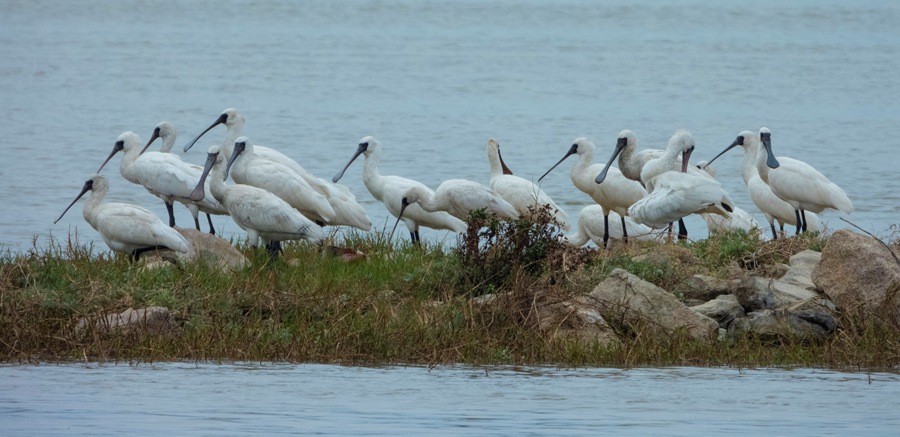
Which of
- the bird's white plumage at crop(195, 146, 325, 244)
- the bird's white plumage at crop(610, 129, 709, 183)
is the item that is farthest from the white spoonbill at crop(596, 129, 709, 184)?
the bird's white plumage at crop(195, 146, 325, 244)

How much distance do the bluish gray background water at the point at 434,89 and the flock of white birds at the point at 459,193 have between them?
93.8 inches

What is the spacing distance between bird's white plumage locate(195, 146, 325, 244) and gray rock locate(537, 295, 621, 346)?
3.47m

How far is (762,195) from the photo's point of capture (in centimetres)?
1770

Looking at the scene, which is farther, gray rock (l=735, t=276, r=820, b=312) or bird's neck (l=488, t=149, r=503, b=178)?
bird's neck (l=488, t=149, r=503, b=178)

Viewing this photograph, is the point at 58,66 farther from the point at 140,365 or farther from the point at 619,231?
the point at 140,365

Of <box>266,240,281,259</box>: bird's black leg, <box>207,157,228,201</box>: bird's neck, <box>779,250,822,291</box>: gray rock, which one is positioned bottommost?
<box>266,240,281,259</box>: bird's black leg

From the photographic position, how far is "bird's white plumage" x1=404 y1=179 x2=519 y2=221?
51.2 feet

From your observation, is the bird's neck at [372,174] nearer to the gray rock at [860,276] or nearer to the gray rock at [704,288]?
the gray rock at [704,288]

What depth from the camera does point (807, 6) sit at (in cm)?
9650

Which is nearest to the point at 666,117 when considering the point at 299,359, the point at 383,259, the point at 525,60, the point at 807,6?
the point at 525,60

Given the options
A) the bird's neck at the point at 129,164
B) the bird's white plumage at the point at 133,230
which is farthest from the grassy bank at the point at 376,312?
the bird's neck at the point at 129,164

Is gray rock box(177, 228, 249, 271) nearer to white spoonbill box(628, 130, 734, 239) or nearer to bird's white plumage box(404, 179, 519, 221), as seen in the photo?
bird's white plumage box(404, 179, 519, 221)

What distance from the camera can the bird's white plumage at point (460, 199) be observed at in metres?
15.6

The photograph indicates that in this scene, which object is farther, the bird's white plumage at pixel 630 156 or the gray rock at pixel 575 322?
the bird's white plumage at pixel 630 156
